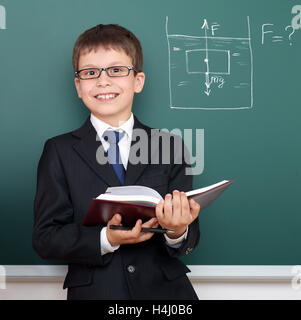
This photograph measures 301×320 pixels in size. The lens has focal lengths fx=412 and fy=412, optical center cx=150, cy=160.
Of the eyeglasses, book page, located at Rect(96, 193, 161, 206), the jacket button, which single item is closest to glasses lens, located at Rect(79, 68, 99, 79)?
the eyeglasses

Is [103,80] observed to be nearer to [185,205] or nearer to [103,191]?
[103,191]

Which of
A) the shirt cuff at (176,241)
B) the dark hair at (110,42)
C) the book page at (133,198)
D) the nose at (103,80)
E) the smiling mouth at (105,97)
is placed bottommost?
the shirt cuff at (176,241)

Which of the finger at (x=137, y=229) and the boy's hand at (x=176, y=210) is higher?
the boy's hand at (x=176, y=210)

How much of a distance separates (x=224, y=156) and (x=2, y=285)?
1.12 meters

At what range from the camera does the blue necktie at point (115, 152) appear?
4.77 feet

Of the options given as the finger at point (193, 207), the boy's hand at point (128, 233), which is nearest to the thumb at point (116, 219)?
the boy's hand at point (128, 233)

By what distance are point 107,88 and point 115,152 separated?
0.23 metres

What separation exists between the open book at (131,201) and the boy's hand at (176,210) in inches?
0.7

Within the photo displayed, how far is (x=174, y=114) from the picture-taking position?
1797mm

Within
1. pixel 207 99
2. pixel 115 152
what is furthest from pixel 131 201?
pixel 207 99

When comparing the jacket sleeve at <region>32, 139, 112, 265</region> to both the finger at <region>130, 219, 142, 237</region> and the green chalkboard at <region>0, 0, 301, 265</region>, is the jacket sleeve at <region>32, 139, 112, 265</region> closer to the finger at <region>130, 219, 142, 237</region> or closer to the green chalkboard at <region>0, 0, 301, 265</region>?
the finger at <region>130, 219, 142, 237</region>

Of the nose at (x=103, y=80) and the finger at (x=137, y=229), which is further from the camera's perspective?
the nose at (x=103, y=80)

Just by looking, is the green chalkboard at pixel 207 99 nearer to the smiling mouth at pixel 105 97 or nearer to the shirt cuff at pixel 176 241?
the smiling mouth at pixel 105 97
